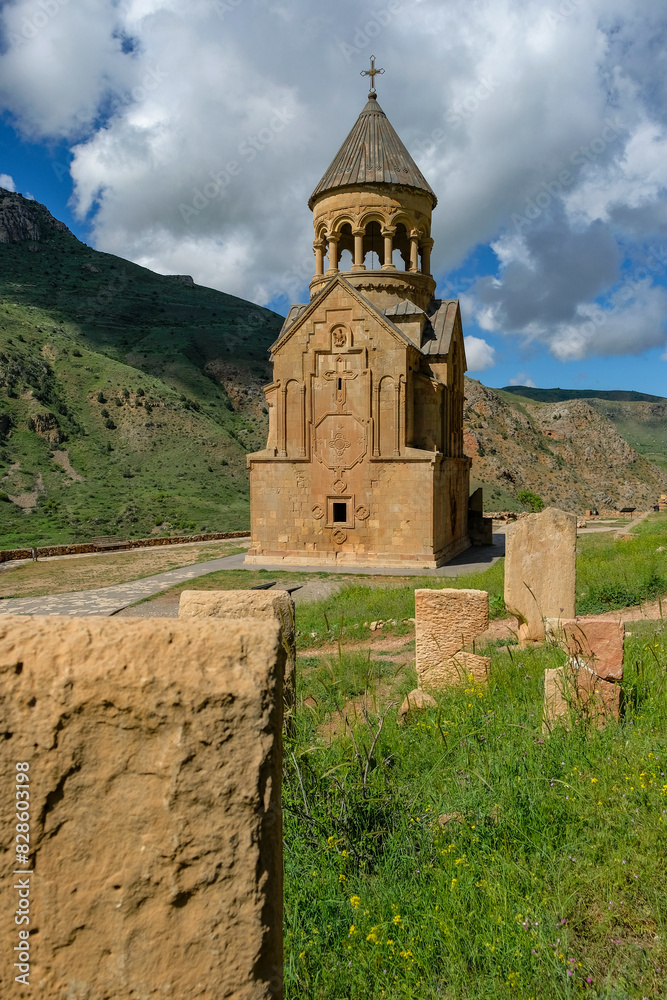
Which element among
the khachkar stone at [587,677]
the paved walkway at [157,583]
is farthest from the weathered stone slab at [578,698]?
the paved walkway at [157,583]

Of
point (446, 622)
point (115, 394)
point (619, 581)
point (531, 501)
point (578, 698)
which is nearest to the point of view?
point (578, 698)

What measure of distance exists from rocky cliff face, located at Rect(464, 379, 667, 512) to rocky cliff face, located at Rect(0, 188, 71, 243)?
142ft

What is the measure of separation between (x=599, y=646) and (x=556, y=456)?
46.3m

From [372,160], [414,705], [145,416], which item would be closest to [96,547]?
[372,160]

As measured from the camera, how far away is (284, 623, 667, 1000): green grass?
74.4 inches

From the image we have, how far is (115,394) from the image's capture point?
3969 centimetres

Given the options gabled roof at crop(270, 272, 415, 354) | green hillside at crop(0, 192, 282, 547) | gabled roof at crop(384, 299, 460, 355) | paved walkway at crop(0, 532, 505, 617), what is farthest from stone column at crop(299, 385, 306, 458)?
green hillside at crop(0, 192, 282, 547)

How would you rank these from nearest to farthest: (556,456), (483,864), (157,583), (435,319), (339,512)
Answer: (483,864) → (157,583) → (339,512) → (435,319) → (556,456)

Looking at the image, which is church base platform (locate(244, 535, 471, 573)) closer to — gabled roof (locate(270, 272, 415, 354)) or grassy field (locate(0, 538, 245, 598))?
grassy field (locate(0, 538, 245, 598))

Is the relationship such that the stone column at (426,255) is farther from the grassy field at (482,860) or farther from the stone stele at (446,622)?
the grassy field at (482,860)

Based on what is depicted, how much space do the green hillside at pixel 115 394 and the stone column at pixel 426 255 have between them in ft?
43.1

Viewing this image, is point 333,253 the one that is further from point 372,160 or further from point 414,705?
point 414,705

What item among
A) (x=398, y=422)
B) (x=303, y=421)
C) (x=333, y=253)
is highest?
(x=333, y=253)

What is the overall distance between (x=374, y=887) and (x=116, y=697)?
152cm
